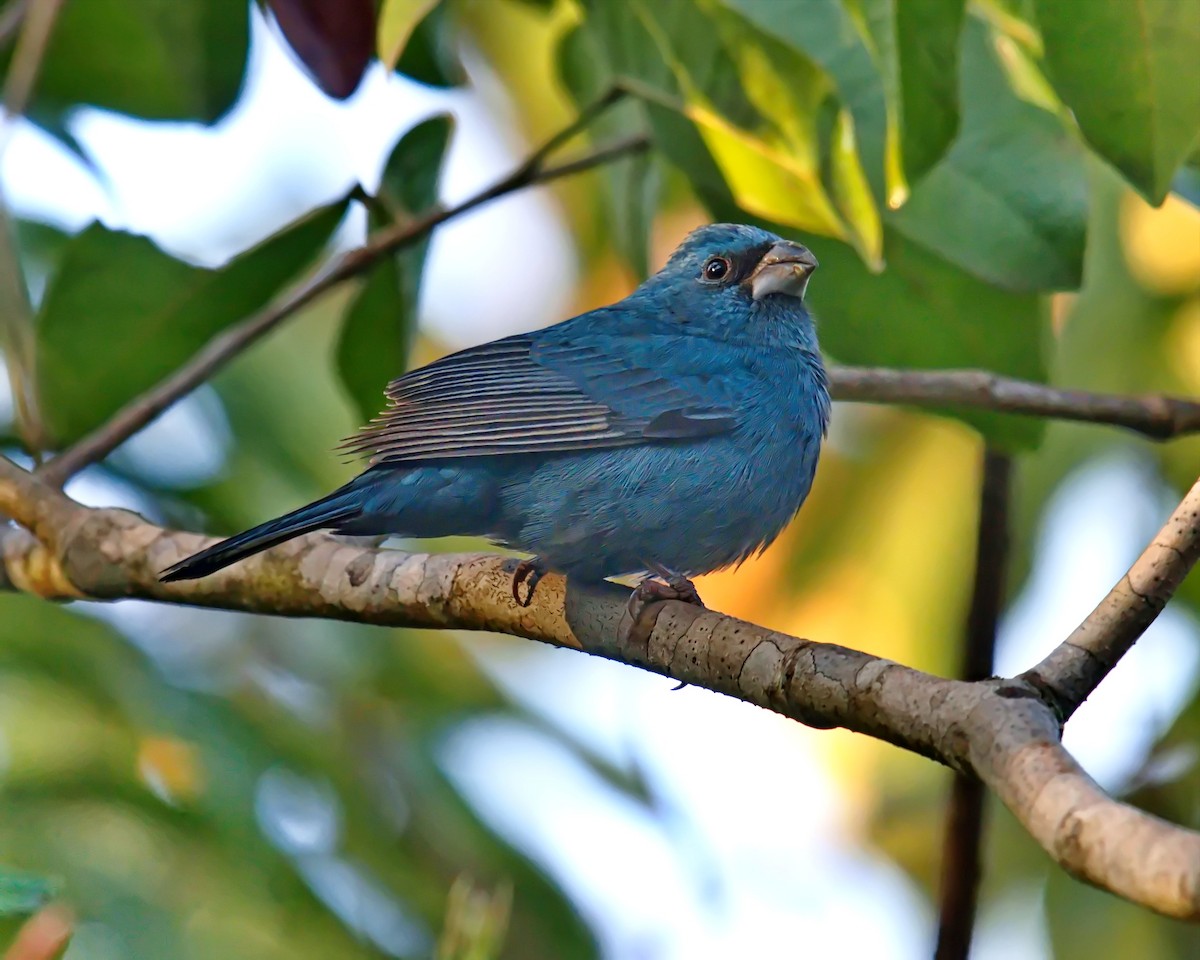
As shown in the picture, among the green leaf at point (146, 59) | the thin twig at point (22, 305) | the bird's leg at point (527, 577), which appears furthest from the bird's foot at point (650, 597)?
the green leaf at point (146, 59)

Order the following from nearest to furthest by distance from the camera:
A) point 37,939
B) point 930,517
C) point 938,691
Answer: point 37,939, point 938,691, point 930,517

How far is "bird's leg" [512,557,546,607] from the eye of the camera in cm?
301

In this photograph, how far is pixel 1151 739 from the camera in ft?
15.0

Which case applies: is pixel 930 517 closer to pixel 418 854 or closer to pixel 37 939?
pixel 418 854

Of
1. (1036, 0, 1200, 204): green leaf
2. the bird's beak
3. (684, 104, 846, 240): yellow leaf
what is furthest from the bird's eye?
(1036, 0, 1200, 204): green leaf

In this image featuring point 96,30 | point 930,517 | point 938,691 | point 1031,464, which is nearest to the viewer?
point 938,691

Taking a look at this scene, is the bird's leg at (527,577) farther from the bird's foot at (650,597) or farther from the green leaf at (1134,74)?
the green leaf at (1134,74)

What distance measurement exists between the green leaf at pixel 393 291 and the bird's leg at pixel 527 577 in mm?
937

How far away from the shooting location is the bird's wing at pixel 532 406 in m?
3.54

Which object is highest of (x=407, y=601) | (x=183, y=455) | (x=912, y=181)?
(x=912, y=181)

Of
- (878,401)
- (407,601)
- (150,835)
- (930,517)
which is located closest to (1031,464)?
(930,517)

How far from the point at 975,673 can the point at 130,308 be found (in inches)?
92.2

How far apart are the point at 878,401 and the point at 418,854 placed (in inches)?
111

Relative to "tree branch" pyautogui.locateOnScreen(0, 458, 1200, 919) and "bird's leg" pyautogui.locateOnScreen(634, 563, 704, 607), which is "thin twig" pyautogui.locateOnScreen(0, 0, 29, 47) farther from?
"bird's leg" pyautogui.locateOnScreen(634, 563, 704, 607)
